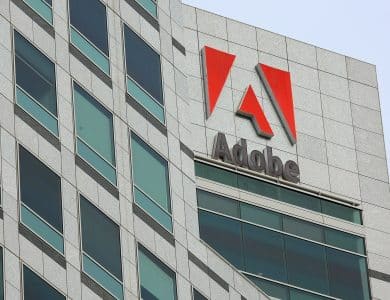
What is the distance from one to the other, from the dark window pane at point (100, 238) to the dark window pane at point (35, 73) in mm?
3113

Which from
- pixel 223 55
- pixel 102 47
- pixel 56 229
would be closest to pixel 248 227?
pixel 223 55

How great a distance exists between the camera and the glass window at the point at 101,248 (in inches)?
1939

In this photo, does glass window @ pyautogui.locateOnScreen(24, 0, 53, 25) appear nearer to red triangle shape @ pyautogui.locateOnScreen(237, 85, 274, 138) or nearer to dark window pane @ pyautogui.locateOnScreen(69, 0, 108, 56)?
dark window pane @ pyautogui.locateOnScreen(69, 0, 108, 56)

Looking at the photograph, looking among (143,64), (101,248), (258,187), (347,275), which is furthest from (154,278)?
(347,275)

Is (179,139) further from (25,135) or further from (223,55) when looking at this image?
(223,55)

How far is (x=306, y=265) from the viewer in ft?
226

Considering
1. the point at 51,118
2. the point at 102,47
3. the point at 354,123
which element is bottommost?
the point at 51,118

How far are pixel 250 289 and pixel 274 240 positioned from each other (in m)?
10.1

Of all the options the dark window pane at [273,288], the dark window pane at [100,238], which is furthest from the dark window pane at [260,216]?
the dark window pane at [100,238]

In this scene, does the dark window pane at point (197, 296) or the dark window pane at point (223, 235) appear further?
the dark window pane at point (223, 235)

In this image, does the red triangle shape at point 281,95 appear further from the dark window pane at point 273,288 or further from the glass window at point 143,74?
the glass window at point 143,74

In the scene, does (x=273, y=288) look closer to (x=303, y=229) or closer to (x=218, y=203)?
(x=218, y=203)

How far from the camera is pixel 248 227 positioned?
6731 cm

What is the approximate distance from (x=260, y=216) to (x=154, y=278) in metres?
16.8
